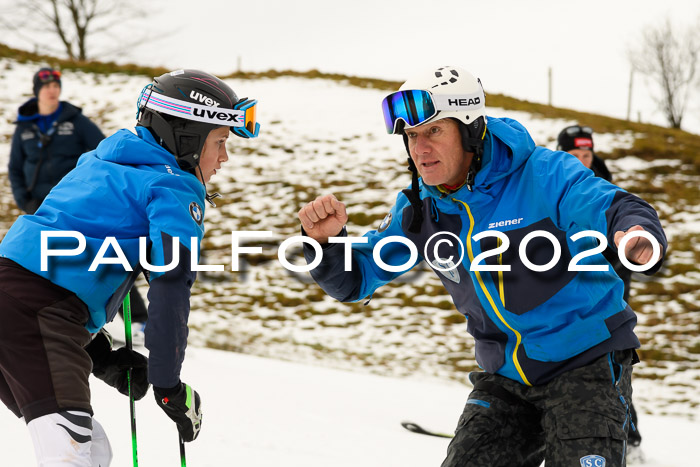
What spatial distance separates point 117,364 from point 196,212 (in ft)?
3.28

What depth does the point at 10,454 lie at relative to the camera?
178 inches

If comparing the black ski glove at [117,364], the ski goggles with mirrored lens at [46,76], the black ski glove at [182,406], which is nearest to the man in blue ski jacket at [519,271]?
the black ski glove at [182,406]

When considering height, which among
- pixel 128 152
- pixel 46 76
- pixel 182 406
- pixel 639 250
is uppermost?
pixel 46 76

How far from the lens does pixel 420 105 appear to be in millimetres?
2834

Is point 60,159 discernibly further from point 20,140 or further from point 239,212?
point 239,212

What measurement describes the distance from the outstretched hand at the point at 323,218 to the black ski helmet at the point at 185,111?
59cm

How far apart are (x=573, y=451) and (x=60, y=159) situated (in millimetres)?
5897

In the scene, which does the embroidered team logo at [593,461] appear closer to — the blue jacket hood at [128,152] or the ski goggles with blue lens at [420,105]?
the ski goggles with blue lens at [420,105]

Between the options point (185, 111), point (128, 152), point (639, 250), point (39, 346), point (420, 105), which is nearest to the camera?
point (639, 250)

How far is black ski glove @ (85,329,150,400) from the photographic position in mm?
3168

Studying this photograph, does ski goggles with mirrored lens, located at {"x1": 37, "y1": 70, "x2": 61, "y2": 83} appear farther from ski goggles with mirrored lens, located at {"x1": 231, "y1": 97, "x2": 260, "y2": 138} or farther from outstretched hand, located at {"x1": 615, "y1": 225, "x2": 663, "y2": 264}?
outstretched hand, located at {"x1": 615, "y1": 225, "x2": 663, "y2": 264}
